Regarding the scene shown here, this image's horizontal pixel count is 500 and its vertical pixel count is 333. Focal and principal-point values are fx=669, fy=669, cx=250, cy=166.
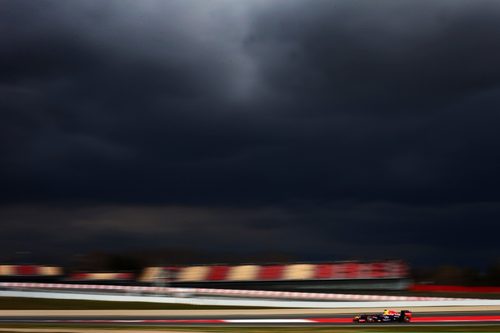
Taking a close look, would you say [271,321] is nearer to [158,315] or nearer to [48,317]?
[158,315]

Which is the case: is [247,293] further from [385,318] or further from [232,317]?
[385,318]

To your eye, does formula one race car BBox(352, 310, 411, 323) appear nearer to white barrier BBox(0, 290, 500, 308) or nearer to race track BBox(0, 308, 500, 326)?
race track BBox(0, 308, 500, 326)

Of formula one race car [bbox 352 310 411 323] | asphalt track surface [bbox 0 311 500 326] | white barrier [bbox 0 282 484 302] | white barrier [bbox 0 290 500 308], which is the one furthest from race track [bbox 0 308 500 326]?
white barrier [bbox 0 282 484 302]

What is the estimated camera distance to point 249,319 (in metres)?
46.2

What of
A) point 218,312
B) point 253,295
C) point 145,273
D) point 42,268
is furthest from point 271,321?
point 42,268

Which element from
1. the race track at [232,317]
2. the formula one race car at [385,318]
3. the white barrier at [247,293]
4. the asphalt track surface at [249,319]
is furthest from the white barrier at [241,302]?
the formula one race car at [385,318]

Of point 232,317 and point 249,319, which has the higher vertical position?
point 232,317

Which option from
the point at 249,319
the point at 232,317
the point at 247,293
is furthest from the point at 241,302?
the point at 249,319

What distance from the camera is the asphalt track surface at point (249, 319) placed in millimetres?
43188

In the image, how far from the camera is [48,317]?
4841 centimetres

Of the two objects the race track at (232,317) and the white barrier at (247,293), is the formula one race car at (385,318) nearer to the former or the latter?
the race track at (232,317)

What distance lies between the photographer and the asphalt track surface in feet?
142

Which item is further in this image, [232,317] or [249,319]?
[232,317]

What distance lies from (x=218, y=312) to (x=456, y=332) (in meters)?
21.4
